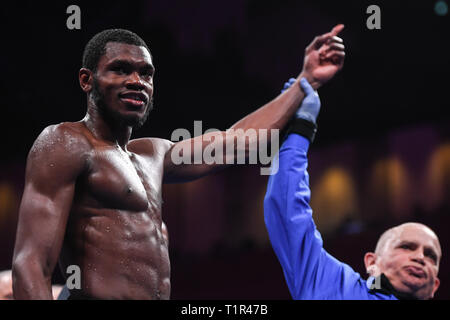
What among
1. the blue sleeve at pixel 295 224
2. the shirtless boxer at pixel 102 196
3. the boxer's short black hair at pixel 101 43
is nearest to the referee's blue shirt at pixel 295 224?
the blue sleeve at pixel 295 224

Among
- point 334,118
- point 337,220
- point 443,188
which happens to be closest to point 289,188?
point 334,118

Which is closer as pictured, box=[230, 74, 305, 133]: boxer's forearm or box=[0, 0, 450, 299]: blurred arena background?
box=[230, 74, 305, 133]: boxer's forearm

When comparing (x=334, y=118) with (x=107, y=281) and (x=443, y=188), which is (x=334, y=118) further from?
(x=107, y=281)

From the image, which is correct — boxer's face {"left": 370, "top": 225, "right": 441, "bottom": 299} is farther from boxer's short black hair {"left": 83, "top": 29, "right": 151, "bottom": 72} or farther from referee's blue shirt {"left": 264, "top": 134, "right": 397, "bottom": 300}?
boxer's short black hair {"left": 83, "top": 29, "right": 151, "bottom": 72}

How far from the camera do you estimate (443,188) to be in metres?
6.89

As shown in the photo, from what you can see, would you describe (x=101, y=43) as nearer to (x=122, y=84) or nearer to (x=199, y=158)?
(x=122, y=84)

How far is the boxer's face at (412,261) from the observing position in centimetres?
197

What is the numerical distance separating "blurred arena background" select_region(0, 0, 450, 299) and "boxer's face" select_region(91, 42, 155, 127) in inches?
116

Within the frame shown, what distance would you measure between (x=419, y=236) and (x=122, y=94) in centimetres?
116

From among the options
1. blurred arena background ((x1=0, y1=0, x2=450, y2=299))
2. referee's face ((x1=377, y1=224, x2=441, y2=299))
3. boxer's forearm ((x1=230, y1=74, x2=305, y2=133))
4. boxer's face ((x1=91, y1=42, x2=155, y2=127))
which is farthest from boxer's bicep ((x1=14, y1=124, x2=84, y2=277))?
blurred arena background ((x1=0, y1=0, x2=450, y2=299))

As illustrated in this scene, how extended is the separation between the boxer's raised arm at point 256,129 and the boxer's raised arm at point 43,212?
1.12ft

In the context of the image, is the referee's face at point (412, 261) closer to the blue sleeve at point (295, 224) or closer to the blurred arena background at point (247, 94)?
the blue sleeve at point (295, 224)

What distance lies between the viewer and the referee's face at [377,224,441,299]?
1970mm

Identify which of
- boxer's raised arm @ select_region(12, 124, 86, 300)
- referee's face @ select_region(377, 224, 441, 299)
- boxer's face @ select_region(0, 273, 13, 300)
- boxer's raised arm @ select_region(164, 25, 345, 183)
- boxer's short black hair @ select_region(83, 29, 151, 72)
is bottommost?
boxer's face @ select_region(0, 273, 13, 300)
